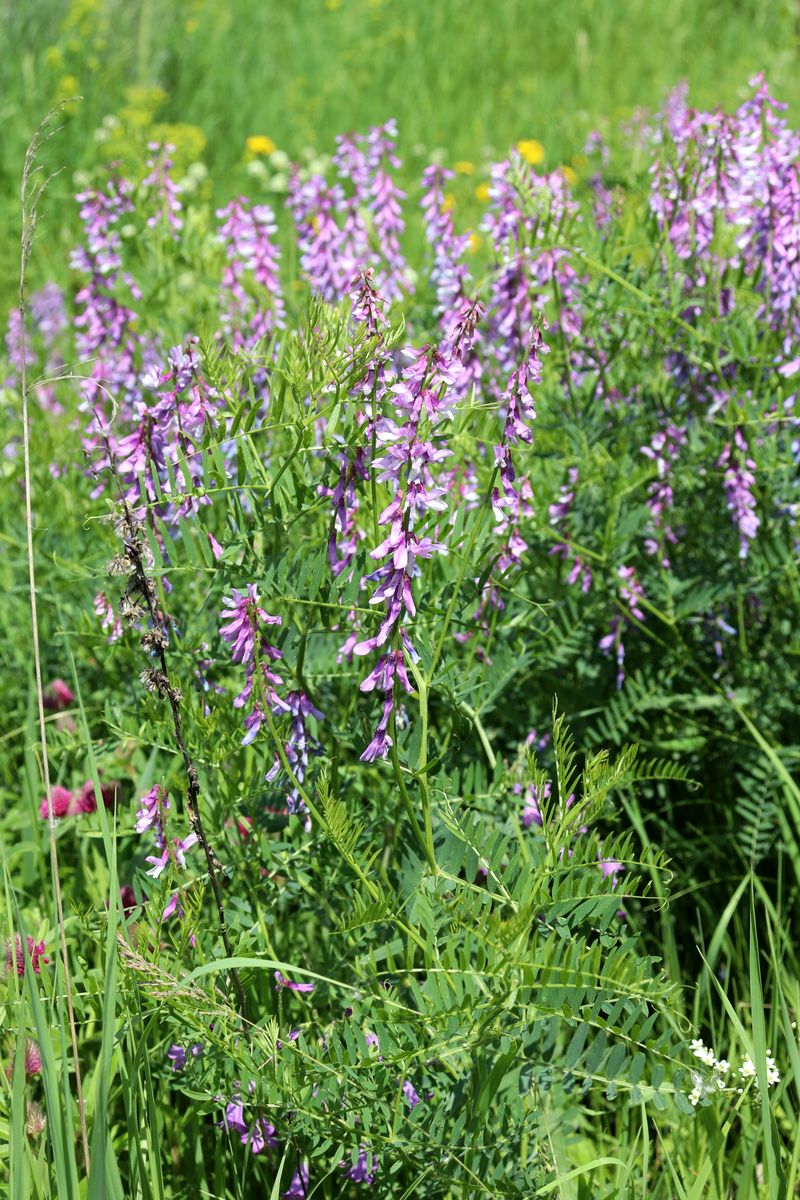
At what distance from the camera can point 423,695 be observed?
1.40 meters

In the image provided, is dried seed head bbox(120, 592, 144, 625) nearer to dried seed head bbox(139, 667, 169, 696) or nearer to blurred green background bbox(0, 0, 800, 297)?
dried seed head bbox(139, 667, 169, 696)

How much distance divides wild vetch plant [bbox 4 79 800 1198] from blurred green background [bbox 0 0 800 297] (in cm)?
317

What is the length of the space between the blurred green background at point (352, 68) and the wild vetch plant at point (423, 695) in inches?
125

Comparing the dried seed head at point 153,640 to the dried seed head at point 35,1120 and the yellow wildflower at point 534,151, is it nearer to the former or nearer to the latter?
the dried seed head at point 35,1120

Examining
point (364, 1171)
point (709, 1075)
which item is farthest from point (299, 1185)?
point (709, 1075)

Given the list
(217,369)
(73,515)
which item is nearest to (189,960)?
(217,369)

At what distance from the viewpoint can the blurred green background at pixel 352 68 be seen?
5973 millimetres

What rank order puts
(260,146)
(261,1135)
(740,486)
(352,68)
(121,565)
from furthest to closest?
(352,68) → (260,146) → (740,486) → (261,1135) → (121,565)

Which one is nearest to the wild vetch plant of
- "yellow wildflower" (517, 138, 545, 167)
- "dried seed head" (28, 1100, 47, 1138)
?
"dried seed head" (28, 1100, 47, 1138)

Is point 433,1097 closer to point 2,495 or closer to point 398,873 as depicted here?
point 398,873

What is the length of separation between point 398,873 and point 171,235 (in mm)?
1490

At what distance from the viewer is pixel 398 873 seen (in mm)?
1618

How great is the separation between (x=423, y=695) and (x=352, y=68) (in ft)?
20.9

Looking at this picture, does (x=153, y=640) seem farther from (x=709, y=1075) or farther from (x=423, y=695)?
(x=709, y=1075)
